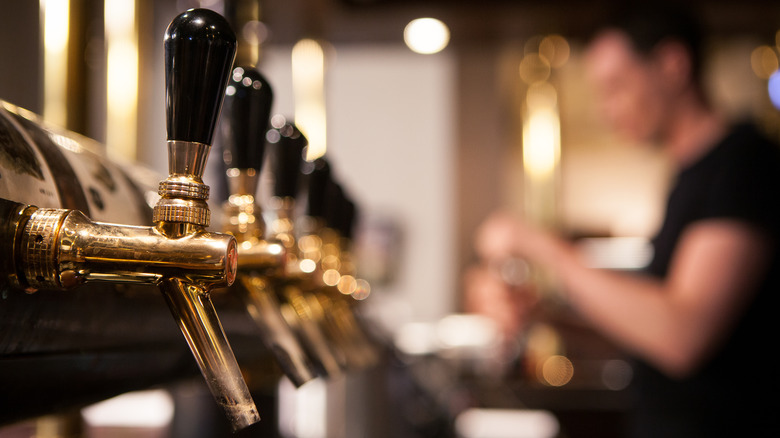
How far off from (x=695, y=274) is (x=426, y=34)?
3.88 ft

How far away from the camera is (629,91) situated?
1.89 m

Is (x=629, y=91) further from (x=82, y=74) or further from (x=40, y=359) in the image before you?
(x=40, y=359)

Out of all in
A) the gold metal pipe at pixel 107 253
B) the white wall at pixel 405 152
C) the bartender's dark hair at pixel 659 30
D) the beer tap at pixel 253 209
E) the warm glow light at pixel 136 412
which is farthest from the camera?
the white wall at pixel 405 152

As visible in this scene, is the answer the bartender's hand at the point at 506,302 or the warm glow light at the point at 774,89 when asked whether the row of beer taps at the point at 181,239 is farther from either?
the warm glow light at the point at 774,89

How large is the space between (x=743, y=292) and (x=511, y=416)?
0.80 metres

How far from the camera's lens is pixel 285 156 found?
1.73ft

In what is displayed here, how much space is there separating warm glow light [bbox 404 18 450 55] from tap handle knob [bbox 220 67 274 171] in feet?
5.78

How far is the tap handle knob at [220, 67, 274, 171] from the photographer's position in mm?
429

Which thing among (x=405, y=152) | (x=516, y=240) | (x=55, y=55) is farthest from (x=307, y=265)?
(x=405, y=152)

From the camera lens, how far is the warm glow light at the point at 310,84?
4.66ft

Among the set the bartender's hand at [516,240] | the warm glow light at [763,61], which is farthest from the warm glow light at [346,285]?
the warm glow light at [763,61]

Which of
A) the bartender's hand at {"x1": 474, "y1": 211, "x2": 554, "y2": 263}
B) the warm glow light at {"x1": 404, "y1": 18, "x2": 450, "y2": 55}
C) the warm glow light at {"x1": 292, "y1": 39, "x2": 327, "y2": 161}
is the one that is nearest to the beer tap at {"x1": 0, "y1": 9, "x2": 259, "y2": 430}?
the warm glow light at {"x1": 292, "y1": 39, "x2": 327, "y2": 161}

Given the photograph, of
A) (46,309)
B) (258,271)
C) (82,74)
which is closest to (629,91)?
(82,74)

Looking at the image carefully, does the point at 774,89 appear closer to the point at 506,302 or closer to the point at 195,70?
the point at 506,302
